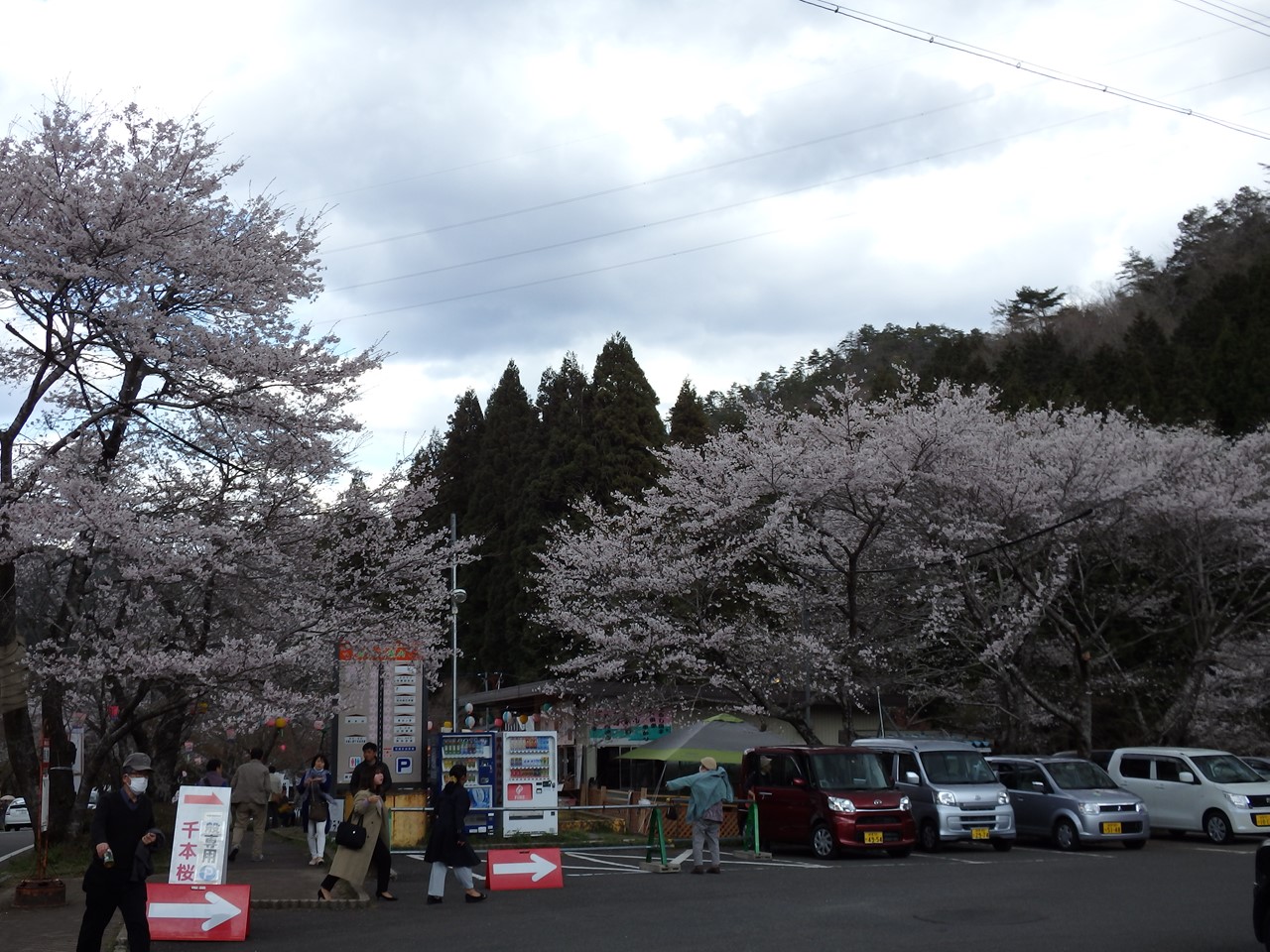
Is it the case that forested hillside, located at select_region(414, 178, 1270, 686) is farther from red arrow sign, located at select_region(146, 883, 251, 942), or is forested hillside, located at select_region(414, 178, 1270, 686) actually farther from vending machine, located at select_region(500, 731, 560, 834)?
red arrow sign, located at select_region(146, 883, 251, 942)

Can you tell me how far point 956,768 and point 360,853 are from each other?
36.0ft

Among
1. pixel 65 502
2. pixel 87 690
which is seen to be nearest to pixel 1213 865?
pixel 65 502

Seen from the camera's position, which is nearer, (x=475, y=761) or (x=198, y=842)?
(x=198, y=842)

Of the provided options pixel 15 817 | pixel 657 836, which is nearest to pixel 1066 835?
pixel 657 836

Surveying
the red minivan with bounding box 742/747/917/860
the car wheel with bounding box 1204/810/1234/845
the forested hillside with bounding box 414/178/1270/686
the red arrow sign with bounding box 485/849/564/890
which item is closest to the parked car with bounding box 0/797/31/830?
the forested hillside with bounding box 414/178/1270/686

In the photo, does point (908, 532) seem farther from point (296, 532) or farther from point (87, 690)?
point (87, 690)

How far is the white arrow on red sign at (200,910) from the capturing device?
10852 millimetres

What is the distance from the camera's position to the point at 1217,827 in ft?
64.9

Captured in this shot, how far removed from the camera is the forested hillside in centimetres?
4072

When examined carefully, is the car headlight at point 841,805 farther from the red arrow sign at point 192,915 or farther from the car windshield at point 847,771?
the red arrow sign at point 192,915

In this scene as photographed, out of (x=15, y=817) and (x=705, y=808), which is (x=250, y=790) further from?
(x=15, y=817)

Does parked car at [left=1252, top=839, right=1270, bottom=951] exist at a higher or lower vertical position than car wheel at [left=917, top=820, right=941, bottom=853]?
higher

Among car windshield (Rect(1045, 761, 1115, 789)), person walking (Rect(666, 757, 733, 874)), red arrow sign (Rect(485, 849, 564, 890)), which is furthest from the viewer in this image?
car windshield (Rect(1045, 761, 1115, 789))

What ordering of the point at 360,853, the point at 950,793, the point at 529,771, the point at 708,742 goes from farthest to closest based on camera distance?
the point at 708,742
the point at 529,771
the point at 950,793
the point at 360,853
